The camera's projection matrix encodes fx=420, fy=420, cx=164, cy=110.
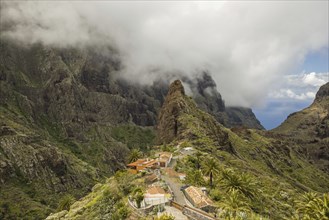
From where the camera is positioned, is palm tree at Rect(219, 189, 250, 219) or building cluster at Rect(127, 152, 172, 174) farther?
building cluster at Rect(127, 152, 172, 174)

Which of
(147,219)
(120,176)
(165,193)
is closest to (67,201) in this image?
(120,176)

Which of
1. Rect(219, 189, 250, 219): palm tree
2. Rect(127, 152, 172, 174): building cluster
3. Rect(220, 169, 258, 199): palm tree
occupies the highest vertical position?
Rect(127, 152, 172, 174): building cluster

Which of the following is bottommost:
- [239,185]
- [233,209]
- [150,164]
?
[233,209]

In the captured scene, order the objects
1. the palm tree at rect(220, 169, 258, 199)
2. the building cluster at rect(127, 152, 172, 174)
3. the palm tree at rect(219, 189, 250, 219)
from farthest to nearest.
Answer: the building cluster at rect(127, 152, 172, 174)
the palm tree at rect(220, 169, 258, 199)
the palm tree at rect(219, 189, 250, 219)

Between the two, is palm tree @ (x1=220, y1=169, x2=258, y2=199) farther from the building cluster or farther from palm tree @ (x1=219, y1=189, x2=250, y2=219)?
the building cluster

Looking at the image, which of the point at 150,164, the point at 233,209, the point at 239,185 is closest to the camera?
the point at 233,209

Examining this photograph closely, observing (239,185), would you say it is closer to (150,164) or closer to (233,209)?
(233,209)

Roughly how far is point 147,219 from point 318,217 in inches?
1063

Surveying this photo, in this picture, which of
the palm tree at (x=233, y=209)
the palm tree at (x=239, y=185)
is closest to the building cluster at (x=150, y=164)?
the palm tree at (x=239, y=185)

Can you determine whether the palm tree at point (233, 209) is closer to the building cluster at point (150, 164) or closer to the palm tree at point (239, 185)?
the palm tree at point (239, 185)

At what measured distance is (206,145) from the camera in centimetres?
17388

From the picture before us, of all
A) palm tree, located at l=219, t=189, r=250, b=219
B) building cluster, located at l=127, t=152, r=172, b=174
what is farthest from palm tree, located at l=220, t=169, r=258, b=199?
building cluster, located at l=127, t=152, r=172, b=174

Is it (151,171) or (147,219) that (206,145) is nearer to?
(151,171)

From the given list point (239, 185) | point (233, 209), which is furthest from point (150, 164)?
point (233, 209)
